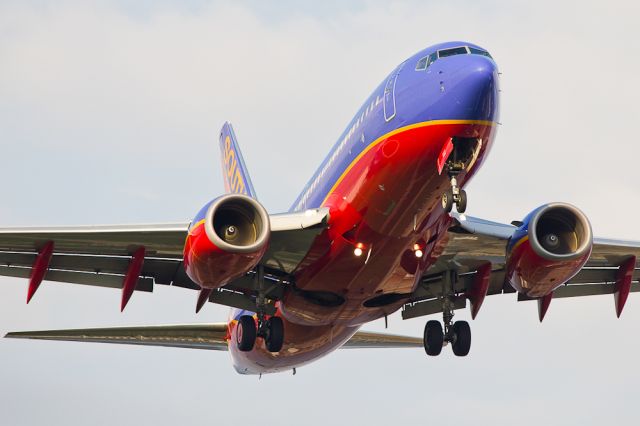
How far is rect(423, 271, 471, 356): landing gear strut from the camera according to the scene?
88.6 ft

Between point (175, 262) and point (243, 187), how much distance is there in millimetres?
8748

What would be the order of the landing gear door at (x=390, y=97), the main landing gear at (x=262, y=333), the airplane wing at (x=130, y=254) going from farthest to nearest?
the main landing gear at (x=262, y=333) → the airplane wing at (x=130, y=254) → the landing gear door at (x=390, y=97)

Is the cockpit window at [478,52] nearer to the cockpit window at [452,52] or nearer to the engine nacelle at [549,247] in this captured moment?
the cockpit window at [452,52]

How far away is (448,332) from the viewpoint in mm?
27328

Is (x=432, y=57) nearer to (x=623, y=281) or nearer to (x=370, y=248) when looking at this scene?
(x=370, y=248)

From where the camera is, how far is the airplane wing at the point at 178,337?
26.9 metres

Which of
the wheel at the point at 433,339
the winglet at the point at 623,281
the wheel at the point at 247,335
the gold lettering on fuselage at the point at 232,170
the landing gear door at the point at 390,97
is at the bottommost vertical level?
the wheel at the point at 247,335

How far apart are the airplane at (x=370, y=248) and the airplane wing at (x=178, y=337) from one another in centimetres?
5

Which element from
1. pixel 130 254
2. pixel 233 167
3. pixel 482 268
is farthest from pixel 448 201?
pixel 233 167

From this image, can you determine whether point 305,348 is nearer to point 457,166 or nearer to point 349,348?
point 349,348

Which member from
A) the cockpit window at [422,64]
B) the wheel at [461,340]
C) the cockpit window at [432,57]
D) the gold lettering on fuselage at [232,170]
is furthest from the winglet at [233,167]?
the cockpit window at [432,57]

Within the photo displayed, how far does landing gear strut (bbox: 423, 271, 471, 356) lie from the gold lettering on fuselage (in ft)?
29.9

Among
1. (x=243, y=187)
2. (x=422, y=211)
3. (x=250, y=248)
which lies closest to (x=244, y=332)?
(x=250, y=248)

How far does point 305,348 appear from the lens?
28.6m
